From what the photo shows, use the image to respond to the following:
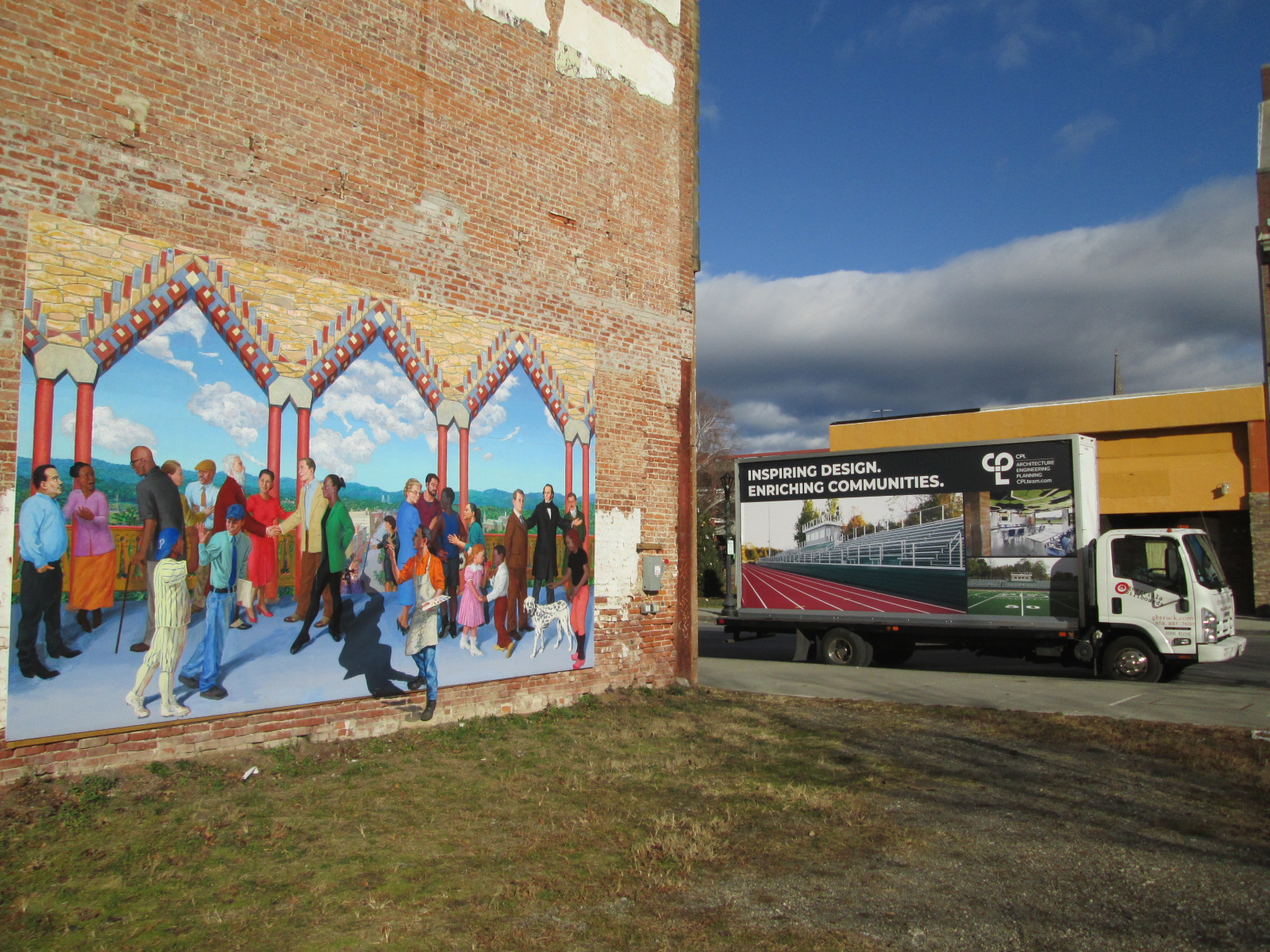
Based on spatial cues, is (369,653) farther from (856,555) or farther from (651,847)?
(856,555)

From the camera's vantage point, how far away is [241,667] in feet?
24.9

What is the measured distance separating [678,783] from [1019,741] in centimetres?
396

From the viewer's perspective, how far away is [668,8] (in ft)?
40.1

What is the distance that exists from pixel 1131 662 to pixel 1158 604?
1030mm

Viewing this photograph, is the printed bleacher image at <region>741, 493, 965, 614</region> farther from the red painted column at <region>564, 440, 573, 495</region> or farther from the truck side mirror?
the red painted column at <region>564, 440, 573, 495</region>

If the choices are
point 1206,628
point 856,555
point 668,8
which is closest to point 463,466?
point 668,8

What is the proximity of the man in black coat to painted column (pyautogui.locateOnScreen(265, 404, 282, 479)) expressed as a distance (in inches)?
124

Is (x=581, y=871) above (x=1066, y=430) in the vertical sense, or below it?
below

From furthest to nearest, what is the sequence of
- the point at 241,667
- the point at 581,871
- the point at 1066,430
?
the point at 1066,430 < the point at 241,667 < the point at 581,871

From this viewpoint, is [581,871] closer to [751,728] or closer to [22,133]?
[751,728]

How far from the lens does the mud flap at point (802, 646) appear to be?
16.6 m

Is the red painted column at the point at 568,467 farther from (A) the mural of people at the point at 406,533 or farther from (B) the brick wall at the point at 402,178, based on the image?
(A) the mural of people at the point at 406,533

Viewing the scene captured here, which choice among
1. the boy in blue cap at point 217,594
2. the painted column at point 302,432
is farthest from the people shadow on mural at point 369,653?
the painted column at point 302,432

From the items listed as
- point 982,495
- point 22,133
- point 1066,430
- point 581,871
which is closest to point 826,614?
point 982,495
